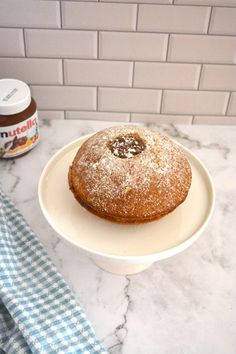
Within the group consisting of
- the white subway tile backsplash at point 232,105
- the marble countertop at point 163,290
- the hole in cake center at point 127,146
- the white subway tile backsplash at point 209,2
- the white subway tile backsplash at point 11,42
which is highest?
the white subway tile backsplash at point 209,2

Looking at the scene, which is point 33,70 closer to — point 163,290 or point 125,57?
point 125,57

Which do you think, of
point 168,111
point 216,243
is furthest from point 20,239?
point 168,111

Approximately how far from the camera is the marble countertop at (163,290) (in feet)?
2.40

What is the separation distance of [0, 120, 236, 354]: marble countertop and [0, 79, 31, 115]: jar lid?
0.14m

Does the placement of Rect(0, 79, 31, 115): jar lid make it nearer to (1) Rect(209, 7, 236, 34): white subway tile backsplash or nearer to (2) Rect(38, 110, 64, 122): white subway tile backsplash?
(2) Rect(38, 110, 64, 122): white subway tile backsplash

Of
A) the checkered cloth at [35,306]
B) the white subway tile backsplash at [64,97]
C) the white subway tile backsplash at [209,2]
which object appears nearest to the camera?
the checkered cloth at [35,306]

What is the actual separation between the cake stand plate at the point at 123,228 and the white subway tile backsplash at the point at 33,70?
24 centimetres

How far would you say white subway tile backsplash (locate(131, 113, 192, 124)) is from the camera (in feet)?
3.54

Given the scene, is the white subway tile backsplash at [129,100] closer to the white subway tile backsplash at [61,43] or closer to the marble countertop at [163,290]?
the white subway tile backsplash at [61,43]

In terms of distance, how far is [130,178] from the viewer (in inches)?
28.4

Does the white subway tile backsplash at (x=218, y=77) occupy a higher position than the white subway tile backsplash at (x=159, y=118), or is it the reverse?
the white subway tile backsplash at (x=218, y=77)

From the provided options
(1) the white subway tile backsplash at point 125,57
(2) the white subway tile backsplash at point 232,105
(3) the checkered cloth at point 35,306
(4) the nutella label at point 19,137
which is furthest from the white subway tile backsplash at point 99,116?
(3) the checkered cloth at point 35,306

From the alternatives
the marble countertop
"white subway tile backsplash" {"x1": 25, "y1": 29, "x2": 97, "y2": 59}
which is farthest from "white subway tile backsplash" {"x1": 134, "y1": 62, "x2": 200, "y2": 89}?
the marble countertop

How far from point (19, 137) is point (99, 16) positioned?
0.28 meters
